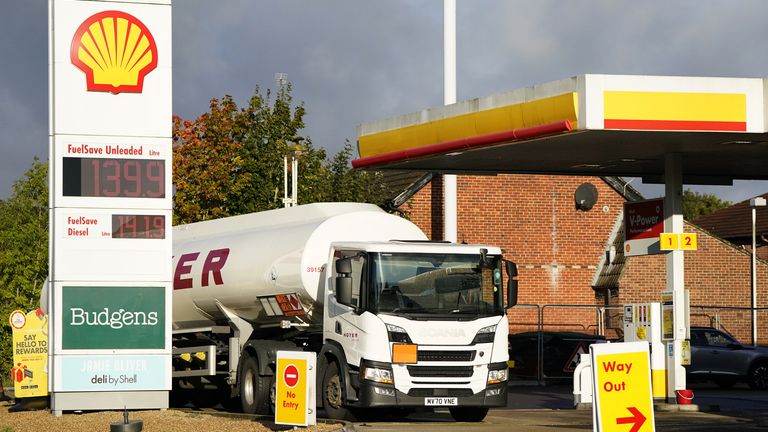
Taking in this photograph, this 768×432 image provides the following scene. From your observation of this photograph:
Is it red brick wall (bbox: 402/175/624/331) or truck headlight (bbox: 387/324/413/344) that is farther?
red brick wall (bbox: 402/175/624/331)

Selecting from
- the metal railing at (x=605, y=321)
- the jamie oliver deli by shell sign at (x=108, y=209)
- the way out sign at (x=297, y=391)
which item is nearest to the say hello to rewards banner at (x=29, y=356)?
the jamie oliver deli by shell sign at (x=108, y=209)

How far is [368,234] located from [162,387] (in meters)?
4.25

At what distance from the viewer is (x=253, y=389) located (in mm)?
23328

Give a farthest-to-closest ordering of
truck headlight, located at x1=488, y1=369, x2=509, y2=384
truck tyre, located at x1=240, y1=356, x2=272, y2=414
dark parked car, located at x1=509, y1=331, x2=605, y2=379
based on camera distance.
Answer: dark parked car, located at x1=509, y1=331, x2=605, y2=379, truck tyre, located at x1=240, y1=356, x2=272, y2=414, truck headlight, located at x1=488, y1=369, x2=509, y2=384

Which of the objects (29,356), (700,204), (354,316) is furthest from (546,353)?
(700,204)

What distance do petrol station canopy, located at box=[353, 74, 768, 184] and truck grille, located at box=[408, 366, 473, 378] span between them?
11.5 feet

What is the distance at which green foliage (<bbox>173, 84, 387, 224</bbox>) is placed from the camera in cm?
4112

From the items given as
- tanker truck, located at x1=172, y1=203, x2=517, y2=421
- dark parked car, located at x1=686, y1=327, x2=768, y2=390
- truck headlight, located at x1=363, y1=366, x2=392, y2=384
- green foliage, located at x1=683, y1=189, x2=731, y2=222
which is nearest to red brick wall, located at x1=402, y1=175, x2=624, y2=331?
dark parked car, located at x1=686, y1=327, x2=768, y2=390

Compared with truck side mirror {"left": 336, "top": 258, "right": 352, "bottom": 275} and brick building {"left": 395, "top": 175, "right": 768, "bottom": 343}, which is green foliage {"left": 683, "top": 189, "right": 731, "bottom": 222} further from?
truck side mirror {"left": 336, "top": 258, "right": 352, "bottom": 275}

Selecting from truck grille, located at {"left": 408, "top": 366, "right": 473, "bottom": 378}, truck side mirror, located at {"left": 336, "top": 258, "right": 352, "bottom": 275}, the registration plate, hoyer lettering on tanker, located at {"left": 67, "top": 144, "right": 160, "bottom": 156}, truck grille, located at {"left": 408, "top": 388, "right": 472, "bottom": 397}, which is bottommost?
the registration plate

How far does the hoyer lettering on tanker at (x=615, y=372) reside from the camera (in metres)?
13.2

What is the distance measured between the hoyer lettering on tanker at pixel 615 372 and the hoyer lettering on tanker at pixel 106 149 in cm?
1150

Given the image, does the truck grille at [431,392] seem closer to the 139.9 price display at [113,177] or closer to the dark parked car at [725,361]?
the 139.9 price display at [113,177]

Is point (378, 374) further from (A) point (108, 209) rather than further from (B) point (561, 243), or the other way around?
(B) point (561, 243)
